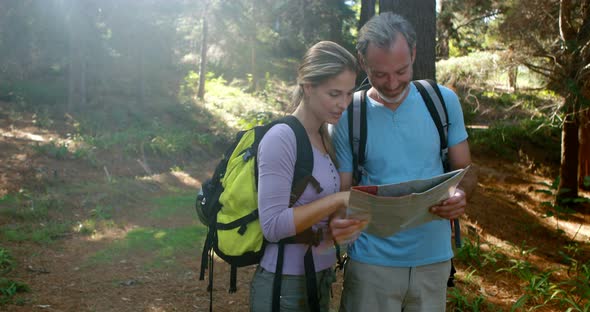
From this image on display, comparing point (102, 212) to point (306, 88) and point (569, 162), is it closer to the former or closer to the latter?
point (306, 88)

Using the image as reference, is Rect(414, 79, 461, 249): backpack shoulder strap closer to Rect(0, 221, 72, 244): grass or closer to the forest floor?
the forest floor

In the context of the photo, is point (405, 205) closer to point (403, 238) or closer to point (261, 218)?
point (403, 238)

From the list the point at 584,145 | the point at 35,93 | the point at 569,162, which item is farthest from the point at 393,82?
the point at 35,93

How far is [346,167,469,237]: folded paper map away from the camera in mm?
2180

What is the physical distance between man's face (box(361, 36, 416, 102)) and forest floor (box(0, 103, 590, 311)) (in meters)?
3.23

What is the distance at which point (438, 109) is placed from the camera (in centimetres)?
269

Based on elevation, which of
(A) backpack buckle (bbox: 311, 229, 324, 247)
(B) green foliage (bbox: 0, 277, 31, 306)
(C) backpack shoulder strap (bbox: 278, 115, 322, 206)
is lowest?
(B) green foliage (bbox: 0, 277, 31, 306)

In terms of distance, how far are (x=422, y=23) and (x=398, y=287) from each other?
4.39 meters

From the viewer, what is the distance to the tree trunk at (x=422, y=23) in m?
6.19

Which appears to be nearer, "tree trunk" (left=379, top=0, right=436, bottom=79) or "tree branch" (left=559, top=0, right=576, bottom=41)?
"tree trunk" (left=379, top=0, right=436, bottom=79)

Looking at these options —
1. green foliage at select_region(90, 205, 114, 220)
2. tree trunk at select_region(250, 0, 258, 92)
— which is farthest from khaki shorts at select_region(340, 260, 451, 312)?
tree trunk at select_region(250, 0, 258, 92)

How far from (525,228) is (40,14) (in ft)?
66.4

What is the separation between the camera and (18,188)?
11023 millimetres

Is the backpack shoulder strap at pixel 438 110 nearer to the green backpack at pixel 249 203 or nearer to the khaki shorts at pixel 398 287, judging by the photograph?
the khaki shorts at pixel 398 287
